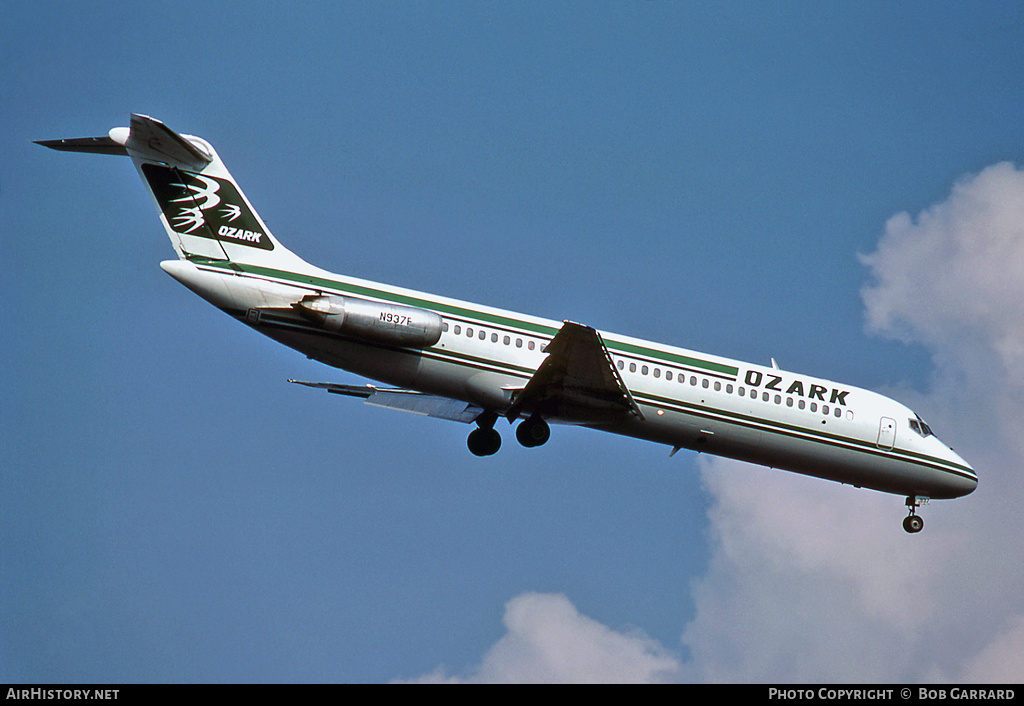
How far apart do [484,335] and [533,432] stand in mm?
2583

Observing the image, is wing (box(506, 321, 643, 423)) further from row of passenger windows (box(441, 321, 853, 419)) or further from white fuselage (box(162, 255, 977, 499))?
row of passenger windows (box(441, 321, 853, 419))

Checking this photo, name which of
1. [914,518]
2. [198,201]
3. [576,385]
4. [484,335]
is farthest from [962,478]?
[198,201]

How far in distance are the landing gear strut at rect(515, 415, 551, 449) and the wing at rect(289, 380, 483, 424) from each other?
2.10 m

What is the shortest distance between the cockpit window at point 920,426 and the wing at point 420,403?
1086 cm

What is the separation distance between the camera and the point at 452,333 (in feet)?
82.3

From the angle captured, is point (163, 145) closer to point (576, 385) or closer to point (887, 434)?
point (576, 385)

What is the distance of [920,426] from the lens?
2941cm

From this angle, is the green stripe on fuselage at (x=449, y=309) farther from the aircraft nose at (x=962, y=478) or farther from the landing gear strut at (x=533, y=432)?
the aircraft nose at (x=962, y=478)

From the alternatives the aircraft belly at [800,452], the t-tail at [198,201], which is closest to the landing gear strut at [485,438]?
the aircraft belly at [800,452]

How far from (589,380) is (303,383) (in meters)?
6.91

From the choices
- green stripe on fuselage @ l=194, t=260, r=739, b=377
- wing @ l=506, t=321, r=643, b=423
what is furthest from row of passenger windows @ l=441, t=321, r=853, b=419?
wing @ l=506, t=321, r=643, b=423

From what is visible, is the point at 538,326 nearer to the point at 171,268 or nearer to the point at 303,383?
the point at 303,383

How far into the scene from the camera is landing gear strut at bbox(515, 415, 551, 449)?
26.3m

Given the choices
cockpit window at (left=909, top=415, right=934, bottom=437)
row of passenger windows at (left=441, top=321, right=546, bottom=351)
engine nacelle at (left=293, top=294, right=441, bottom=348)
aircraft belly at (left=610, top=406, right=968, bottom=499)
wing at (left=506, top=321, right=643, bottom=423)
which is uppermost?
cockpit window at (left=909, top=415, right=934, bottom=437)
